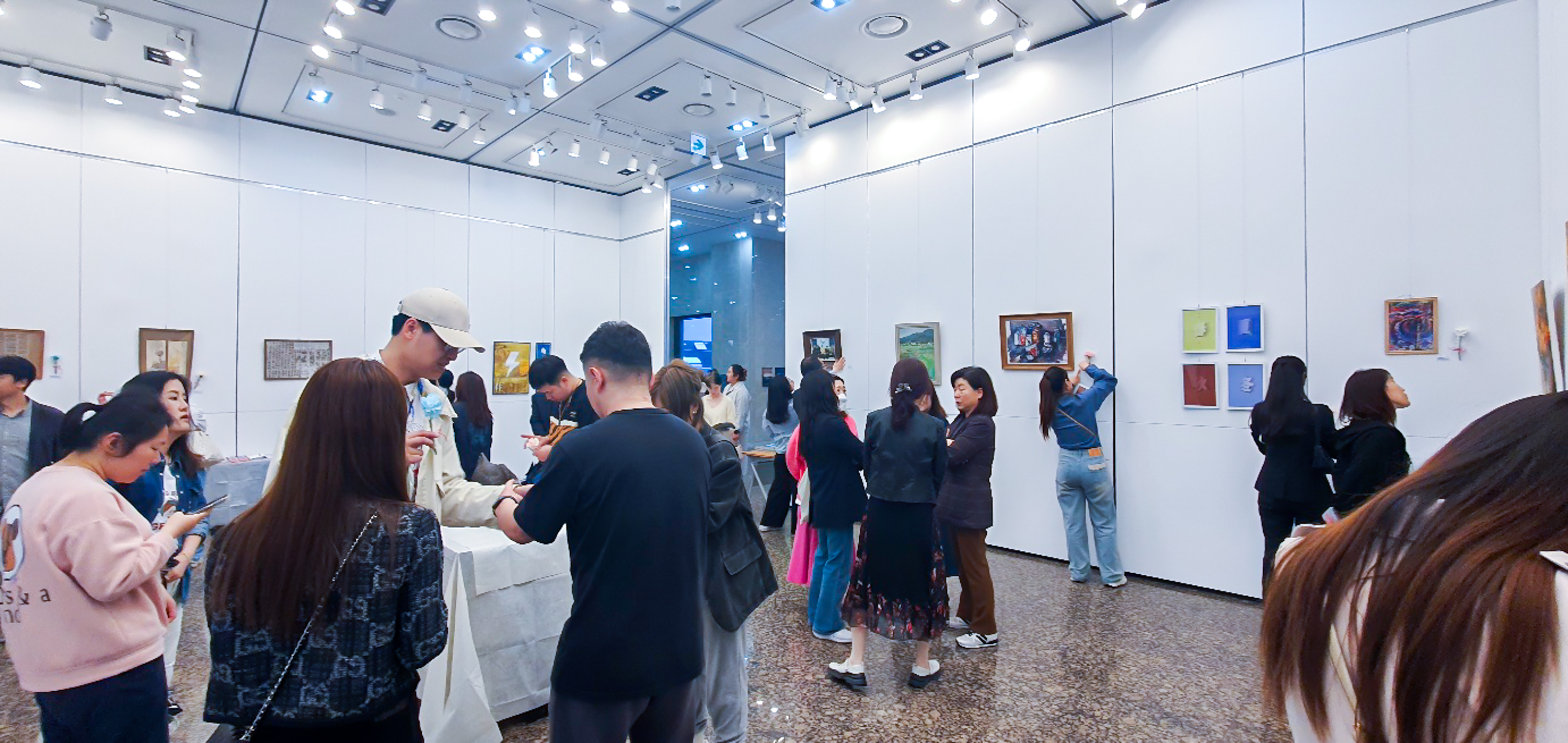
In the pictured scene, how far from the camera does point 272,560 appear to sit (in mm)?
1468

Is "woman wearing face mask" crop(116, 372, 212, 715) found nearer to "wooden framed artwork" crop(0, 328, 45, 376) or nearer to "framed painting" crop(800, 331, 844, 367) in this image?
"wooden framed artwork" crop(0, 328, 45, 376)

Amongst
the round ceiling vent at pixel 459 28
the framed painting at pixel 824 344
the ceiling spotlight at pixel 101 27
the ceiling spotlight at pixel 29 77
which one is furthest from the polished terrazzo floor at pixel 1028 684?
the ceiling spotlight at pixel 29 77

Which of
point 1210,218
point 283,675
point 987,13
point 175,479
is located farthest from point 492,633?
point 1210,218

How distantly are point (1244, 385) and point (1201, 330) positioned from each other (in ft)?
1.60

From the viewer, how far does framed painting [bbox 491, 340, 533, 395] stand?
31.5 feet

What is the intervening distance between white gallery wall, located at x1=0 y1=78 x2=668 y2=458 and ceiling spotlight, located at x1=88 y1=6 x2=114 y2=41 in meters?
1.87

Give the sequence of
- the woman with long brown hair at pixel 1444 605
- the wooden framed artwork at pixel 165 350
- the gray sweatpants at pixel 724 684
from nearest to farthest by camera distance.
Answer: the woman with long brown hair at pixel 1444 605, the gray sweatpants at pixel 724 684, the wooden framed artwork at pixel 165 350

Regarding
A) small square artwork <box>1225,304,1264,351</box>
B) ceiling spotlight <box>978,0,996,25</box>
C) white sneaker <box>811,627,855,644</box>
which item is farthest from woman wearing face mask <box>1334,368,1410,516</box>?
ceiling spotlight <box>978,0,996,25</box>

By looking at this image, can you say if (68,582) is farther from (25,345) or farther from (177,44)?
(25,345)

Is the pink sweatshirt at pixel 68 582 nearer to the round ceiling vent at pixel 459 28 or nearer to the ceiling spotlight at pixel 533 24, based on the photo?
the ceiling spotlight at pixel 533 24

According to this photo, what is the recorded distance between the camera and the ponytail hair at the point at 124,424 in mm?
2072

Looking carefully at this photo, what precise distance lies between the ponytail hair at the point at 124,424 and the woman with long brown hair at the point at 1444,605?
283 cm

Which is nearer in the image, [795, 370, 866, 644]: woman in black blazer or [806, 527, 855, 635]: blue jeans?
[795, 370, 866, 644]: woman in black blazer

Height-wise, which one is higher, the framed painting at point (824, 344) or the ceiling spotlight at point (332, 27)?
the ceiling spotlight at point (332, 27)
